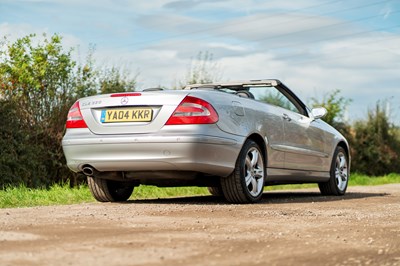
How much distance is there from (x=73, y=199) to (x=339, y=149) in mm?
4265

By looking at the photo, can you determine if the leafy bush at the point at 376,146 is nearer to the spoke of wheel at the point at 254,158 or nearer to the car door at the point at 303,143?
the car door at the point at 303,143

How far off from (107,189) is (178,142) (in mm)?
1641

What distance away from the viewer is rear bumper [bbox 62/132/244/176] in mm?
7992

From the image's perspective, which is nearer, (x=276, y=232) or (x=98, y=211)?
(x=276, y=232)

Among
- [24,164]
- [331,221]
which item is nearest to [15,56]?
[24,164]

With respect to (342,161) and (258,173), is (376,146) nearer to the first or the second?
(342,161)

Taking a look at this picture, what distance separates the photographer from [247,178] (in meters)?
8.80

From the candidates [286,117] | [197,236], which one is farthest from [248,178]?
[197,236]

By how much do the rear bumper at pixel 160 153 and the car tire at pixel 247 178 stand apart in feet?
0.47

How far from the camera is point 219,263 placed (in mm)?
4312

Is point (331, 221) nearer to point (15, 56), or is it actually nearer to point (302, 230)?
point (302, 230)

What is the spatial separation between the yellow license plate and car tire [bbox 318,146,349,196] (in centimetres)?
403

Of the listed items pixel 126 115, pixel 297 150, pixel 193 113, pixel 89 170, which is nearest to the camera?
pixel 193 113

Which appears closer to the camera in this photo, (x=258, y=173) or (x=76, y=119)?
(x=76, y=119)
